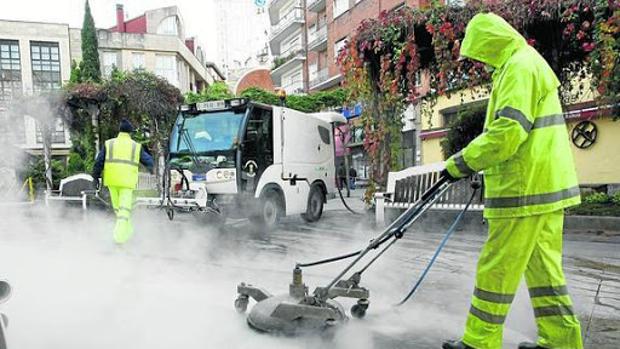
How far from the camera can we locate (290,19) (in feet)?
118

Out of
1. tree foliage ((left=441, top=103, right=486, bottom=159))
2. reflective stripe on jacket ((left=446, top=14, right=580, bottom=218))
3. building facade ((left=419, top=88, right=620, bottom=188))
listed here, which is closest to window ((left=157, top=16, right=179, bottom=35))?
building facade ((left=419, top=88, right=620, bottom=188))

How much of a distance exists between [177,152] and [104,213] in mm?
3596

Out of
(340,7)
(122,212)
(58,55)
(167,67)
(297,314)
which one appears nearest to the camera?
(297,314)

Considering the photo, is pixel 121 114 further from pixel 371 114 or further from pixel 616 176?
pixel 616 176

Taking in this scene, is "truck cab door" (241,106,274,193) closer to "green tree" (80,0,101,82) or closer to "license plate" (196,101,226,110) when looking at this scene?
"license plate" (196,101,226,110)

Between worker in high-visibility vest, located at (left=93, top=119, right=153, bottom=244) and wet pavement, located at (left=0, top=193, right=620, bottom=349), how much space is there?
0.51 meters

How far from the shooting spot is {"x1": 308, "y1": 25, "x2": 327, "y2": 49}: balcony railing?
30587 mm

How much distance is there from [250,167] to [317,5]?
86.9ft

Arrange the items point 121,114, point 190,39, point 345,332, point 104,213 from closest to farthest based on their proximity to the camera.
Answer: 1. point 345,332
2. point 104,213
3. point 121,114
4. point 190,39

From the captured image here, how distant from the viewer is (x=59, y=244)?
6609mm

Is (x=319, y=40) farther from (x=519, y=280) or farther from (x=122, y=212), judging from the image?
(x=519, y=280)

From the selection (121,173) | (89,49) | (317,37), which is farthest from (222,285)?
(317,37)

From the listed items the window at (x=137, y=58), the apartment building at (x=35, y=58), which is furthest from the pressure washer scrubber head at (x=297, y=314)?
the window at (x=137, y=58)

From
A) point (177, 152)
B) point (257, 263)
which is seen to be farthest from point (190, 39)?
point (257, 263)
